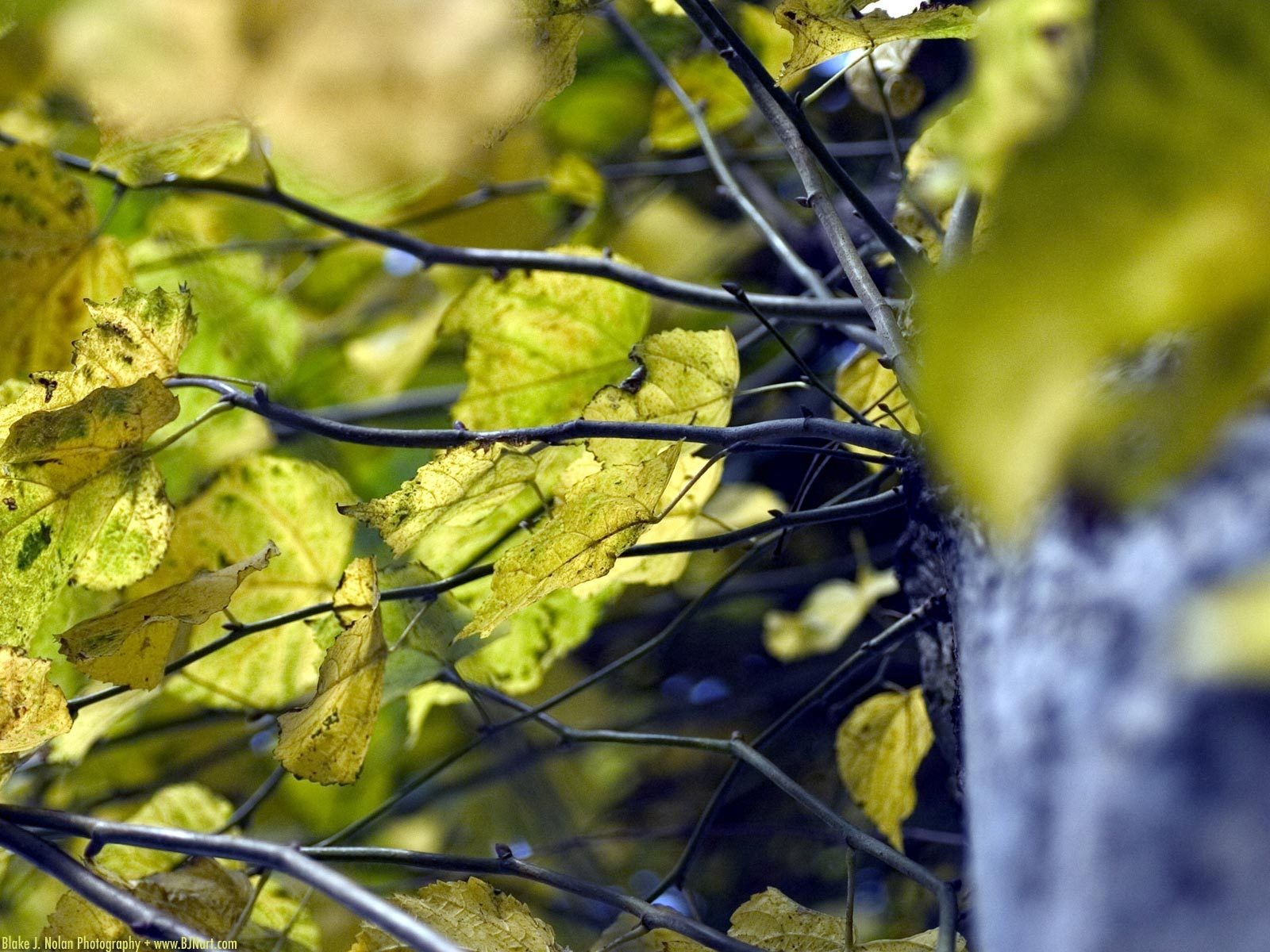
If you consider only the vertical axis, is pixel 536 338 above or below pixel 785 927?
above

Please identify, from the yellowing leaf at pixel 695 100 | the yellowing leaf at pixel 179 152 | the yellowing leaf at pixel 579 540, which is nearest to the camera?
the yellowing leaf at pixel 579 540

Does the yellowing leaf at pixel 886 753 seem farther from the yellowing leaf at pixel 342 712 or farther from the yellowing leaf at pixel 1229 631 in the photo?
the yellowing leaf at pixel 1229 631

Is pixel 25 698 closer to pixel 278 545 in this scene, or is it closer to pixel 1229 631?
pixel 278 545

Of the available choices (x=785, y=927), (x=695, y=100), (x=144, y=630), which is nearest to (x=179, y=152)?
(x=144, y=630)

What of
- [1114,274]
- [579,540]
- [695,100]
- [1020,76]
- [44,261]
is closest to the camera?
[1114,274]

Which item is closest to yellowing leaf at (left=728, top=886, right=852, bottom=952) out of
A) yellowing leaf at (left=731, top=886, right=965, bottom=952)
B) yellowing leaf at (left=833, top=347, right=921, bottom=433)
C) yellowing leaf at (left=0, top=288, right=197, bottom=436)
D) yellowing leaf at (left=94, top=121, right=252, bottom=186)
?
yellowing leaf at (left=731, top=886, right=965, bottom=952)

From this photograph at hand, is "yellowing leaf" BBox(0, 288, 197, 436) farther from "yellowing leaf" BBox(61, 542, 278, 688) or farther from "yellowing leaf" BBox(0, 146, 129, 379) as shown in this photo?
"yellowing leaf" BBox(0, 146, 129, 379)

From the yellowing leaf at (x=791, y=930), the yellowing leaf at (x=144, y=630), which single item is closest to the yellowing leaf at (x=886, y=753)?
the yellowing leaf at (x=791, y=930)
